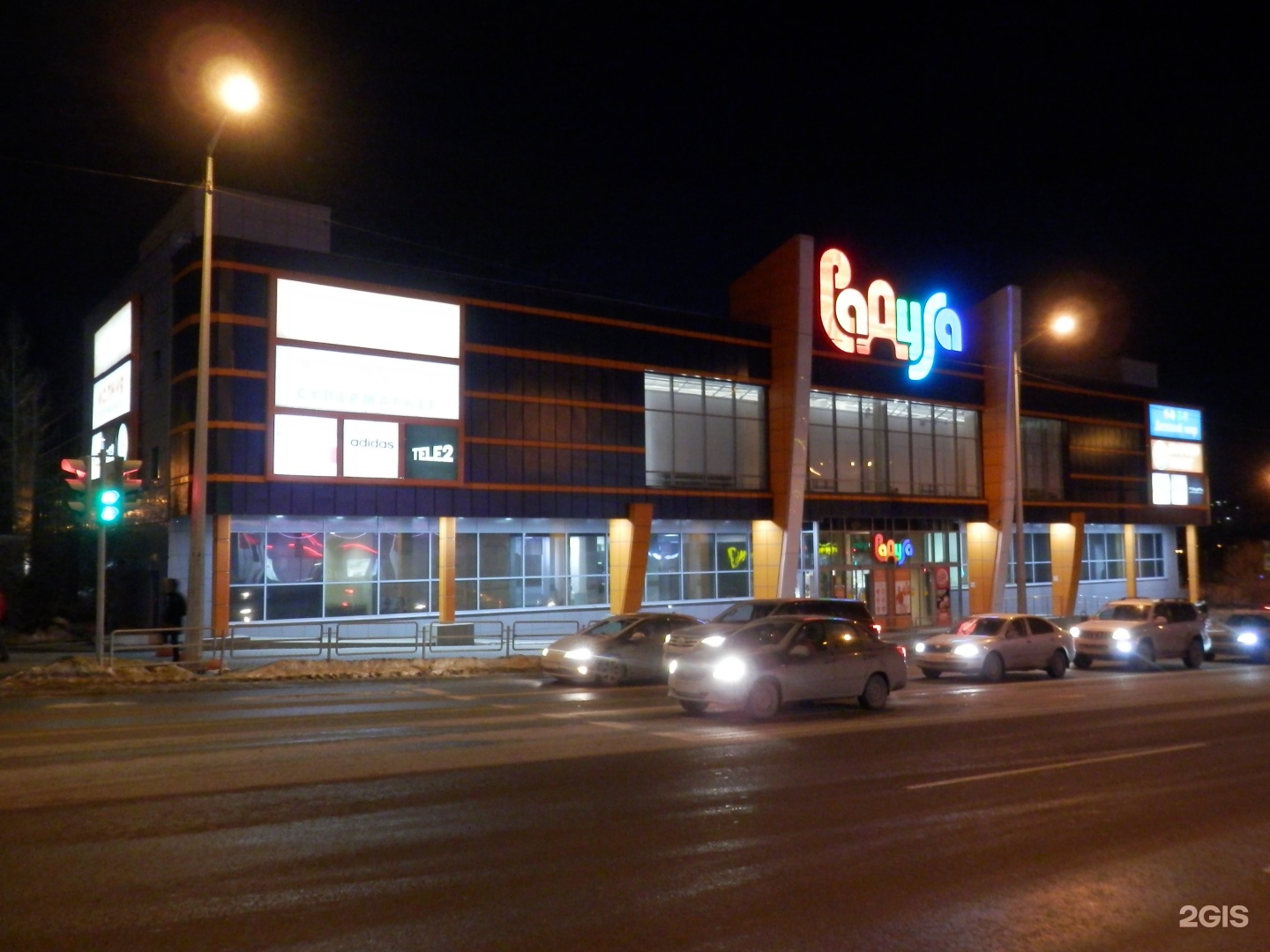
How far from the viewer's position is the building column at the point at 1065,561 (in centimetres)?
4741

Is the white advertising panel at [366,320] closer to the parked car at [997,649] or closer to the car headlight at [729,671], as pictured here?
the parked car at [997,649]

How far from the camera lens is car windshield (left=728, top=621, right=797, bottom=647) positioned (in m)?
16.3

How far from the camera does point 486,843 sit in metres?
8.35

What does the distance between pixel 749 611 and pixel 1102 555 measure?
34.9m

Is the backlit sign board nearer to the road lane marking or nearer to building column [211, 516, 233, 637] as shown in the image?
the road lane marking

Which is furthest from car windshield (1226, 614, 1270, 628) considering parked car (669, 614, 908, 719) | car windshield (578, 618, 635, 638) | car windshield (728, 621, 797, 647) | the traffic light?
the traffic light

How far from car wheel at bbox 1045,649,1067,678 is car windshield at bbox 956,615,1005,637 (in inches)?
57.0

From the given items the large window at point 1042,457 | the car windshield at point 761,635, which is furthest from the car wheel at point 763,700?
the large window at point 1042,457

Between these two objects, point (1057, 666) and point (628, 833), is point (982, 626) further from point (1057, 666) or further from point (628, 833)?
point (628, 833)

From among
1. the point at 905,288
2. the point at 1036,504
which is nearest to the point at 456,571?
the point at 905,288

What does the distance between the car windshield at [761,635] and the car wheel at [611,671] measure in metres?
5.27

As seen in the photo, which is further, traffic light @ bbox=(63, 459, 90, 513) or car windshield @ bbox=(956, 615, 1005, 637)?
car windshield @ bbox=(956, 615, 1005, 637)

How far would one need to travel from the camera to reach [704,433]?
3616cm

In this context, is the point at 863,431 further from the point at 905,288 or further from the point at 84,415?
the point at 84,415
